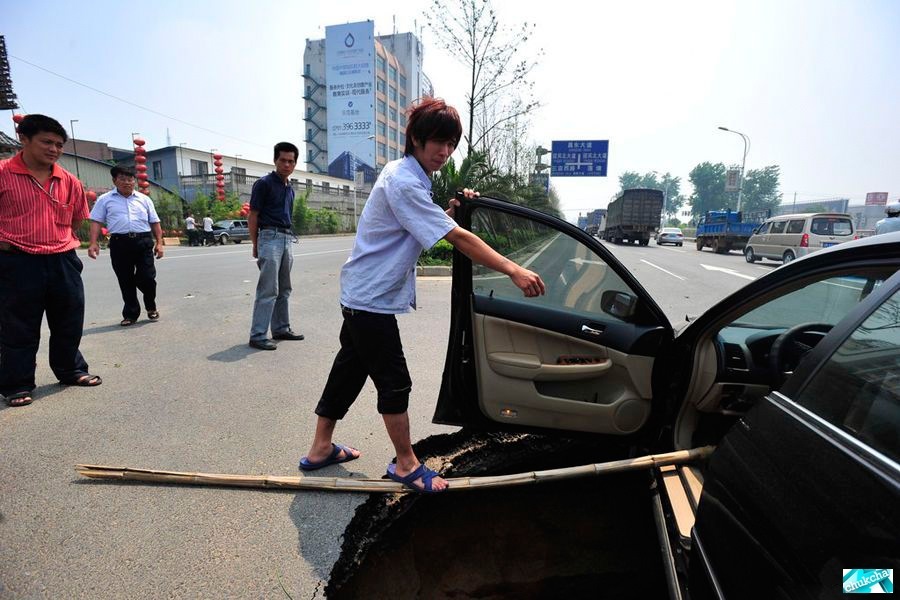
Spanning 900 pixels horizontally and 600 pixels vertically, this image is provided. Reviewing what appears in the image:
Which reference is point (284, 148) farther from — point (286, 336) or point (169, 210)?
point (169, 210)

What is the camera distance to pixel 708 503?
1.40 m

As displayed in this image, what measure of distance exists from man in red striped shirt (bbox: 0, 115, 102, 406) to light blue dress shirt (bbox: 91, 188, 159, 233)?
167 cm

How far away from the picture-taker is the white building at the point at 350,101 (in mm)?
65812

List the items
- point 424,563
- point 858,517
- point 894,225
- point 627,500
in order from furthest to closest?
point 894,225 → point 627,500 → point 424,563 → point 858,517

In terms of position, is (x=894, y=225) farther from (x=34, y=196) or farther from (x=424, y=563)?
(x=34, y=196)

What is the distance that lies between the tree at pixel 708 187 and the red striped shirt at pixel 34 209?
9777cm

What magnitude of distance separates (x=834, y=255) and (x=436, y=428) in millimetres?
2288

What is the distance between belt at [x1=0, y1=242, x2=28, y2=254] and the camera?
3.05 m

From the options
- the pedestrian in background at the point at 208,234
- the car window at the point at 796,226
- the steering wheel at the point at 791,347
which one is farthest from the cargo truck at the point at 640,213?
the steering wheel at the point at 791,347

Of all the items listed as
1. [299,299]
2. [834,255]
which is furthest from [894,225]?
[299,299]

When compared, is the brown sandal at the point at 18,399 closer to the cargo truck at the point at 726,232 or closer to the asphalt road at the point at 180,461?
the asphalt road at the point at 180,461

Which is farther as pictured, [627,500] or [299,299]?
[299,299]

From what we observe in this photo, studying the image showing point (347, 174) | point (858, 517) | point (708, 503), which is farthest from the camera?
point (347, 174)

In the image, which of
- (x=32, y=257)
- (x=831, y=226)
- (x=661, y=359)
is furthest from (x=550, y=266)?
(x=831, y=226)
